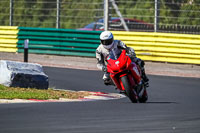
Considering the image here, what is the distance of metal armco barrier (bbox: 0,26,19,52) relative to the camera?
24.8m

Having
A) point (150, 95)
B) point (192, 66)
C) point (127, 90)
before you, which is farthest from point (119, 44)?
point (192, 66)

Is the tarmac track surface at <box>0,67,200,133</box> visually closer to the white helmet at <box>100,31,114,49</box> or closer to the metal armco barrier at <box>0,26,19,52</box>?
the white helmet at <box>100,31,114,49</box>

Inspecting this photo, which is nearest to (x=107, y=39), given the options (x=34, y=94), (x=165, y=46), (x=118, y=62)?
(x=118, y=62)

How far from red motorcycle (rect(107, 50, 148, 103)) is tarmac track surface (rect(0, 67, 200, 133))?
29cm

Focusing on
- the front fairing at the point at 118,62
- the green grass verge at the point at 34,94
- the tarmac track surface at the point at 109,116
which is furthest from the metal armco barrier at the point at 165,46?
the front fairing at the point at 118,62

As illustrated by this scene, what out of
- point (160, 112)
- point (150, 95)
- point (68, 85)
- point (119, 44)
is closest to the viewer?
point (160, 112)

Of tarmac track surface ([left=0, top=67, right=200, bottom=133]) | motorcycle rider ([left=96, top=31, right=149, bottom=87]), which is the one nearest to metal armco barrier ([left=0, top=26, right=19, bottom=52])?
tarmac track surface ([left=0, top=67, right=200, bottom=133])

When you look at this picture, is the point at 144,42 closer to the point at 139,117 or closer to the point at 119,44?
the point at 119,44

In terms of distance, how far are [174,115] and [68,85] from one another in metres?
6.42

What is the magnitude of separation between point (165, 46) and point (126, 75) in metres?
9.46

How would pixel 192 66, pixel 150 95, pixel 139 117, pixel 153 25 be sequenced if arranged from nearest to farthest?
1. pixel 139 117
2. pixel 150 95
3. pixel 192 66
4. pixel 153 25

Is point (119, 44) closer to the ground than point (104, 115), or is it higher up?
higher up

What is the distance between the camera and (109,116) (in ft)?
31.1

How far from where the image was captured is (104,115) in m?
9.61
